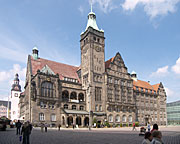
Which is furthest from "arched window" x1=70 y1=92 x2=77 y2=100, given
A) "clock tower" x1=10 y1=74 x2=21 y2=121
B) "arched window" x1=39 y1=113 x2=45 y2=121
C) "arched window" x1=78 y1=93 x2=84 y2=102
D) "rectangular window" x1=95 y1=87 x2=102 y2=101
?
"clock tower" x1=10 y1=74 x2=21 y2=121

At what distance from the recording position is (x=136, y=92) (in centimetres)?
7688

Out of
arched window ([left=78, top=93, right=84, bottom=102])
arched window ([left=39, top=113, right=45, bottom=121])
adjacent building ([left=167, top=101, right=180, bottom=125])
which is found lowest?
adjacent building ([left=167, top=101, right=180, bottom=125])

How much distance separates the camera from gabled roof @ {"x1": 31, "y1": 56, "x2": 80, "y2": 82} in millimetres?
55969

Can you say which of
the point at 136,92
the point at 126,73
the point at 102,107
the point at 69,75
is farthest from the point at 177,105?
the point at 69,75

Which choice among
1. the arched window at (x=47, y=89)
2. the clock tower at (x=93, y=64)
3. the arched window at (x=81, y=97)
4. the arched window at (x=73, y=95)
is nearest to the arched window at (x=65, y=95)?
the arched window at (x=73, y=95)

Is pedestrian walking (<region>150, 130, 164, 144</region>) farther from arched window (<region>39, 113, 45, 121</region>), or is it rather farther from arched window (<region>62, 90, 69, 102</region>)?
arched window (<region>62, 90, 69, 102</region>)

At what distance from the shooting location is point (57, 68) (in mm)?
60438

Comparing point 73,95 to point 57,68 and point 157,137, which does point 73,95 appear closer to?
point 57,68

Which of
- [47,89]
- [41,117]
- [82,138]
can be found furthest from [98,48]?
[82,138]

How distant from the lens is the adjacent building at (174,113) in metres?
108

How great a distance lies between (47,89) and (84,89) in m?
12.7

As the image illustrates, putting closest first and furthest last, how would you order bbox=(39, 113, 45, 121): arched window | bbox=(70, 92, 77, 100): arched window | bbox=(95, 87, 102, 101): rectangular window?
bbox=(39, 113, 45, 121): arched window, bbox=(70, 92, 77, 100): arched window, bbox=(95, 87, 102, 101): rectangular window

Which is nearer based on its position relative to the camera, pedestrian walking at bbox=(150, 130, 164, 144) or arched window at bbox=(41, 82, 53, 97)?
pedestrian walking at bbox=(150, 130, 164, 144)

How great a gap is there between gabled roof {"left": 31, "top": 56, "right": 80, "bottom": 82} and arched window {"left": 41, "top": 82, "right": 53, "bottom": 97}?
17.4ft
